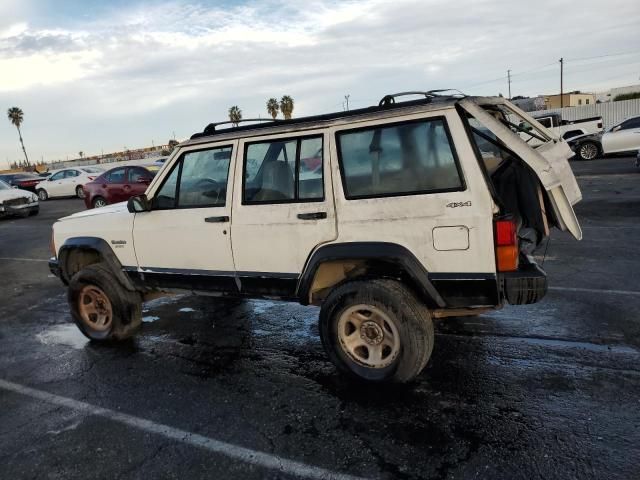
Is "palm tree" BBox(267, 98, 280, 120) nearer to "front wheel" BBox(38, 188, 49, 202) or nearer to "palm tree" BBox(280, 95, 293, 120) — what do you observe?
"palm tree" BBox(280, 95, 293, 120)

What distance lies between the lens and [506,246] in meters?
3.25

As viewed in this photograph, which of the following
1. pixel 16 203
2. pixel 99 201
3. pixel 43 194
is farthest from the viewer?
pixel 43 194

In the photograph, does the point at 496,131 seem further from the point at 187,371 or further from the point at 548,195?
the point at 187,371

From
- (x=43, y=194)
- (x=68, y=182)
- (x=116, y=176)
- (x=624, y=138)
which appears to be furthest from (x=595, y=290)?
(x=43, y=194)

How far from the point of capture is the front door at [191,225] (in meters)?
4.28

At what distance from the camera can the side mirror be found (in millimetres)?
4551

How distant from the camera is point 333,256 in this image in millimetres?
3674

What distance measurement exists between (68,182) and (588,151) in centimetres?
2343

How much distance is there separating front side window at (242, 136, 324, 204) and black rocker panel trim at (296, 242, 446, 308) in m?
0.43

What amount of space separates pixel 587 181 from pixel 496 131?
13.1 metres

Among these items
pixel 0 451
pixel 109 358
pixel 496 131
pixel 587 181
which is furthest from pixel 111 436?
pixel 587 181

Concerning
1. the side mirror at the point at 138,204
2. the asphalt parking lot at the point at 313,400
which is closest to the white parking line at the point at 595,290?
the asphalt parking lot at the point at 313,400

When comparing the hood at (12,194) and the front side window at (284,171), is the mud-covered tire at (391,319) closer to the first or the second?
the front side window at (284,171)

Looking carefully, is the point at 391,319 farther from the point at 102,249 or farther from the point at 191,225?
the point at 102,249
